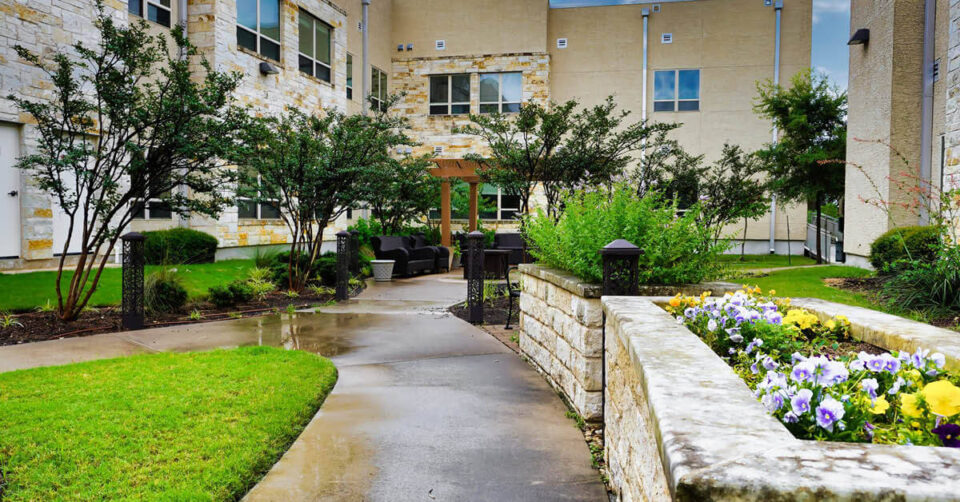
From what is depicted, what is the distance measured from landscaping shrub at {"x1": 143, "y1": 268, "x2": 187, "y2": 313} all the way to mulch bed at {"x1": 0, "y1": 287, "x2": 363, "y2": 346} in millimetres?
116

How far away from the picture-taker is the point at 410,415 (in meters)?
4.15

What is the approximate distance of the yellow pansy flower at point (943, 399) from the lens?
4.36 ft

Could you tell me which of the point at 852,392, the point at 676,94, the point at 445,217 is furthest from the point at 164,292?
the point at 676,94

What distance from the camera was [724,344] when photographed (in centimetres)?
275

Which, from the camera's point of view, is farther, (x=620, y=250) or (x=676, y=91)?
(x=676, y=91)

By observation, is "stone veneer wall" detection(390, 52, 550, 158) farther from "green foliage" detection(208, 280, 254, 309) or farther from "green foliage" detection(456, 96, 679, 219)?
"green foliage" detection(208, 280, 254, 309)

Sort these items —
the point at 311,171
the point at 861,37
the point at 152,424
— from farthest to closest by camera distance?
1. the point at 861,37
2. the point at 311,171
3. the point at 152,424

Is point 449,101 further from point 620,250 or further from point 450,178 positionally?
point 620,250

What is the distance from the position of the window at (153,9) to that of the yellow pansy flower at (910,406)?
1512 cm

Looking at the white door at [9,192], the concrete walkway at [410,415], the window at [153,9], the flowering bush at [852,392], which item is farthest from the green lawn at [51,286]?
the flowering bush at [852,392]

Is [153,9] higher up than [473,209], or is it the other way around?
[153,9]

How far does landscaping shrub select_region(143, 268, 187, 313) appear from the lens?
25.8ft

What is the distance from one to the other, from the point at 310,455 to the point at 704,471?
2.80 m

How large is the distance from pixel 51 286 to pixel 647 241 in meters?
8.58
